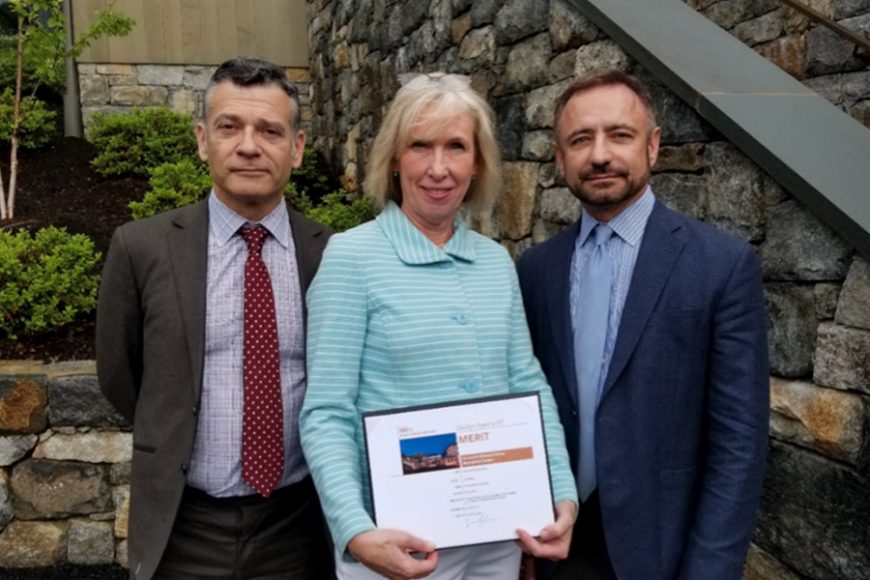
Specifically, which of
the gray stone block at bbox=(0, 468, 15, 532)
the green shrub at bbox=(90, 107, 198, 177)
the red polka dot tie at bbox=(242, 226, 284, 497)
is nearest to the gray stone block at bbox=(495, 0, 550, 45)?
the red polka dot tie at bbox=(242, 226, 284, 497)

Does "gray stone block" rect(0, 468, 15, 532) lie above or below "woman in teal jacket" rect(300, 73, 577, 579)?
below

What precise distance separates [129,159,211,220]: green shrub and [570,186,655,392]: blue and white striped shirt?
3.83 meters

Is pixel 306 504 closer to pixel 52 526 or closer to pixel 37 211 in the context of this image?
pixel 52 526

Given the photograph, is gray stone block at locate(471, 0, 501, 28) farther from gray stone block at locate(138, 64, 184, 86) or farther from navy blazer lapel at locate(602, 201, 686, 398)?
gray stone block at locate(138, 64, 184, 86)

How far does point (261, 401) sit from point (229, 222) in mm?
469

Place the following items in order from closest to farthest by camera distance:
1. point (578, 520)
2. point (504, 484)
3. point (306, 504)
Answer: point (504, 484)
point (578, 520)
point (306, 504)

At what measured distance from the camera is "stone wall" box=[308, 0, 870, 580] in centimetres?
192

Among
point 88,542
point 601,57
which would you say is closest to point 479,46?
point 601,57

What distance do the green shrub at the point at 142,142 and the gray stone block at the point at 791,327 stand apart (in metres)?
5.27

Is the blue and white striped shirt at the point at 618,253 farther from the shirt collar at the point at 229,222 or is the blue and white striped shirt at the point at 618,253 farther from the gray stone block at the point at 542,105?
the gray stone block at the point at 542,105

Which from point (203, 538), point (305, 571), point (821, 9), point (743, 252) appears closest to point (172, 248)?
point (203, 538)

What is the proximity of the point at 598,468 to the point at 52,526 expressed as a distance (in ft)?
9.30

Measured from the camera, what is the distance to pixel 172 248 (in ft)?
6.48

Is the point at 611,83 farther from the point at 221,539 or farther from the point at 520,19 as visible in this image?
the point at 520,19
